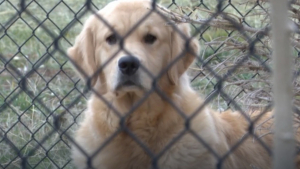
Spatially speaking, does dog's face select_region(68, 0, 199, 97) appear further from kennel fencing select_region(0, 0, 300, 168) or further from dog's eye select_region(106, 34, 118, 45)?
kennel fencing select_region(0, 0, 300, 168)

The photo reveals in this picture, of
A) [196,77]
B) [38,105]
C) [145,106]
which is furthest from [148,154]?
[38,105]

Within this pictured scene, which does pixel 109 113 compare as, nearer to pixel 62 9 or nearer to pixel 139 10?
pixel 139 10

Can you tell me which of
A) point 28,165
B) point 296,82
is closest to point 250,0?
point 296,82

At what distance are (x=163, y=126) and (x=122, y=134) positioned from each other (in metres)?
0.24

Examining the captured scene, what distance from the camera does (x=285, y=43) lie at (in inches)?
70.4

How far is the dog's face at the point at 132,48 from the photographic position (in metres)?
3.25

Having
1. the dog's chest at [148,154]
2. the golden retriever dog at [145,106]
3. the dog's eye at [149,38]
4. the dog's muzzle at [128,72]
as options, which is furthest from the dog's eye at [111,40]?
the dog's chest at [148,154]

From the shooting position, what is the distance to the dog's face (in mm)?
3252

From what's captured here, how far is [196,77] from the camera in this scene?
3969 millimetres

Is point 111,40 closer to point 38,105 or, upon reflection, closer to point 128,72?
point 128,72

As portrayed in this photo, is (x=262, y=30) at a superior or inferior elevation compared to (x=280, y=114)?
superior

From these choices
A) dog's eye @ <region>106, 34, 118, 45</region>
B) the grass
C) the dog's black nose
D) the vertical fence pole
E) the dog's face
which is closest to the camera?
the vertical fence pole

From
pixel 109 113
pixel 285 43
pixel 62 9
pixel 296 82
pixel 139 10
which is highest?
pixel 62 9

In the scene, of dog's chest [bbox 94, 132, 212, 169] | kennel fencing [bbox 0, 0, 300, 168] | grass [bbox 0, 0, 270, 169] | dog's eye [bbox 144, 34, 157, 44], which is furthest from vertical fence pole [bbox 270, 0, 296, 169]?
dog's eye [bbox 144, 34, 157, 44]
